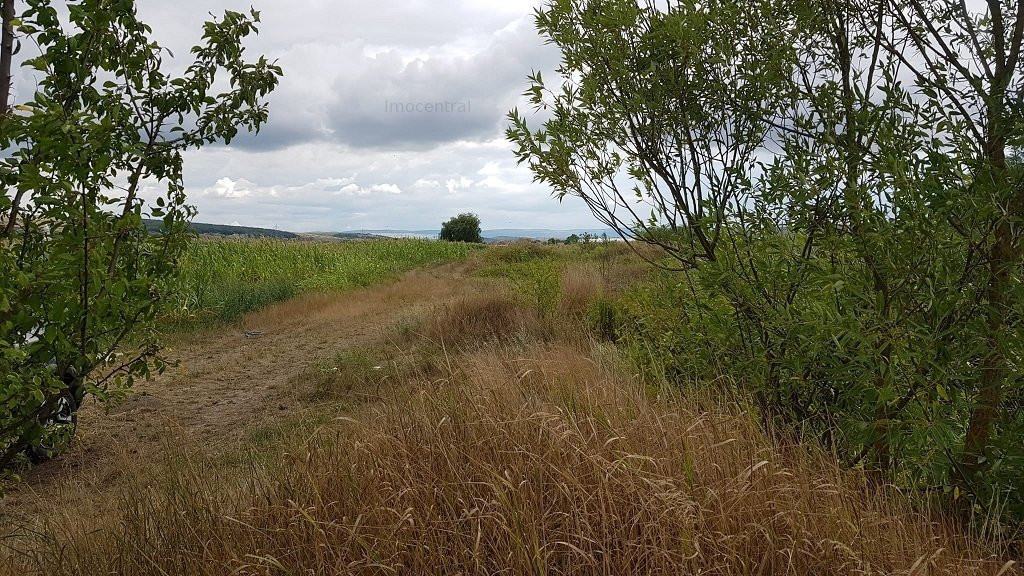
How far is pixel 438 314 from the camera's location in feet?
31.7

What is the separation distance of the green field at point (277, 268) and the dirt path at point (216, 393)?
0.87m

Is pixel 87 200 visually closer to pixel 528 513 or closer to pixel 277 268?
pixel 528 513

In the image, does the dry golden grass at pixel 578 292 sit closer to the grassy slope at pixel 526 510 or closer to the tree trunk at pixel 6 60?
the grassy slope at pixel 526 510

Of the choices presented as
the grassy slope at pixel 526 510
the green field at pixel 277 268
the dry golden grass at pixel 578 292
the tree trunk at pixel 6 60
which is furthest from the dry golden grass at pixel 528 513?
the green field at pixel 277 268

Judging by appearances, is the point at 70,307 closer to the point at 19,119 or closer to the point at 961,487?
the point at 19,119

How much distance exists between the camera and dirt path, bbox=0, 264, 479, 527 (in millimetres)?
4410

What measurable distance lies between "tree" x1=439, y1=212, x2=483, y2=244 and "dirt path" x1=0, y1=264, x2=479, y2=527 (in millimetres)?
37178

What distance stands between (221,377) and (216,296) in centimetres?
559

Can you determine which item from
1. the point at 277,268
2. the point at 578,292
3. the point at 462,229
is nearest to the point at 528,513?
the point at 578,292

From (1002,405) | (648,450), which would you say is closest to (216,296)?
(648,450)

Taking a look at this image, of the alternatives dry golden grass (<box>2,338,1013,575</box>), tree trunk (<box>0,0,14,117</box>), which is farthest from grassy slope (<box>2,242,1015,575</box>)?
tree trunk (<box>0,0,14,117</box>)

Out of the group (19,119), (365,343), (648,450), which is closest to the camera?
(19,119)

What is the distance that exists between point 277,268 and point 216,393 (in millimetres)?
11670

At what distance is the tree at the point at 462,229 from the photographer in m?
51.2
